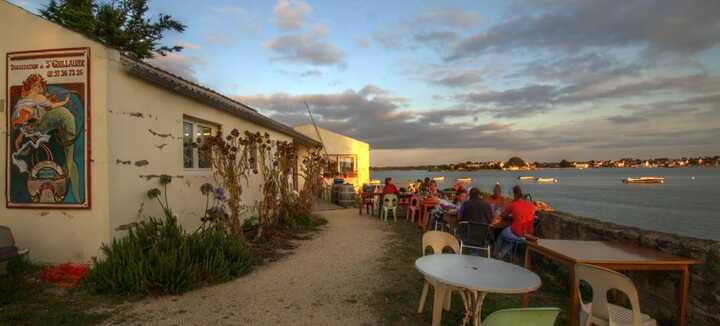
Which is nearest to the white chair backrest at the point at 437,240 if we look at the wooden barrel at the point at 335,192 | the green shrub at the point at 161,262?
the green shrub at the point at 161,262

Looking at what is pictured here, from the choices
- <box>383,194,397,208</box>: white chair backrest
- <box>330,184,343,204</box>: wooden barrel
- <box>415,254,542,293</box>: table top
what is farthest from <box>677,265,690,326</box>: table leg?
<box>330,184,343,204</box>: wooden barrel

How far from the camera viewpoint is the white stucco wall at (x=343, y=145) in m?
20.2

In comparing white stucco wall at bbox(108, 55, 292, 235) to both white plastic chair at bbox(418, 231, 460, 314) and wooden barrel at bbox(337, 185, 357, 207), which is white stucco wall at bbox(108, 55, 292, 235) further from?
wooden barrel at bbox(337, 185, 357, 207)

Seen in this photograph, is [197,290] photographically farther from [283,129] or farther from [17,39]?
[283,129]

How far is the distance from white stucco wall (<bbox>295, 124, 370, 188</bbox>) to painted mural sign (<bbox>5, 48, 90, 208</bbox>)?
14.6m

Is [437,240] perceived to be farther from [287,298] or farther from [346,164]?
[346,164]

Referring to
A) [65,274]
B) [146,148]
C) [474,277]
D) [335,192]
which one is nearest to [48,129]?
[146,148]

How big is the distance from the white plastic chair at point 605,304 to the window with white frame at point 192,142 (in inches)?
254

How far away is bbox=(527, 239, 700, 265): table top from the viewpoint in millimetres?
3445

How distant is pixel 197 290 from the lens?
15.9ft

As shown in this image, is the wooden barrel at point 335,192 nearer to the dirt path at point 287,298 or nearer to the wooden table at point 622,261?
the dirt path at point 287,298

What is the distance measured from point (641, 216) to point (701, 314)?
101 ft

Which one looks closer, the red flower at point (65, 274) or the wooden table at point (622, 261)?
the wooden table at point (622, 261)

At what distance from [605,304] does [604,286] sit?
17cm
